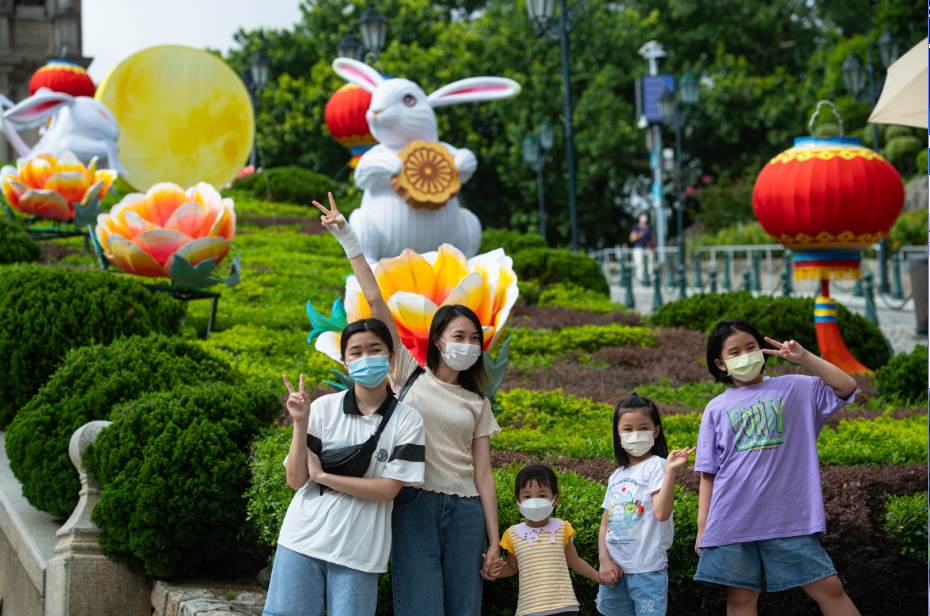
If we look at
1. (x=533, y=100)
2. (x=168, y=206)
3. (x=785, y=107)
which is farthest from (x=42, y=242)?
(x=785, y=107)

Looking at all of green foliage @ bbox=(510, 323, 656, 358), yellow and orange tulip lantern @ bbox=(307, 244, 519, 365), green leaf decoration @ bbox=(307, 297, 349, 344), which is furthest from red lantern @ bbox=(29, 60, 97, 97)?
yellow and orange tulip lantern @ bbox=(307, 244, 519, 365)

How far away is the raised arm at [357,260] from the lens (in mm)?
3385

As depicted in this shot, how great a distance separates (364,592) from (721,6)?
3043cm

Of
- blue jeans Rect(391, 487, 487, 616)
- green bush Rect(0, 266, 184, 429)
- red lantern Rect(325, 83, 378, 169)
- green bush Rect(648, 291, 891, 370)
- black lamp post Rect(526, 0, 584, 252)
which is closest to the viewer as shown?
blue jeans Rect(391, 487, 487, 616)

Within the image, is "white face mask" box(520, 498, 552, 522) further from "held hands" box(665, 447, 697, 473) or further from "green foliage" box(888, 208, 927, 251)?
"green foliage" box(888, 208, 927, 251)

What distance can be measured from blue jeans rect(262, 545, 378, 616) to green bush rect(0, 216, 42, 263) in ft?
25.2

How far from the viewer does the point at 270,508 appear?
4105mm

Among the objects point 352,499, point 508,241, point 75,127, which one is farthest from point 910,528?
point 75,127

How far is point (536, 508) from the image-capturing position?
3.22 metres

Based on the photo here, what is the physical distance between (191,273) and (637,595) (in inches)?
196

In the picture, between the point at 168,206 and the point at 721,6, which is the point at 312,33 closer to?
the point at 721,6

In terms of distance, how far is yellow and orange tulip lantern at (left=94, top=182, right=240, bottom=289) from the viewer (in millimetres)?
6922

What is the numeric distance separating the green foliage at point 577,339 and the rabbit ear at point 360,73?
113 inches

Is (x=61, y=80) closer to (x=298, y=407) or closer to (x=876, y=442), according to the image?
(x=876, y=442)
